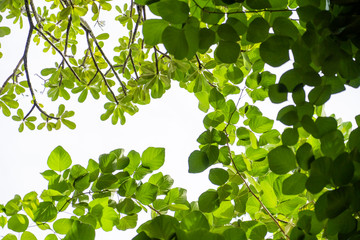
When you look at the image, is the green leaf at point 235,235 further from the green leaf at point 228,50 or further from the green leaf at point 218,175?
the green leaf at point 228,50

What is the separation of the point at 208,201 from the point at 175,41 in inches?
15.5

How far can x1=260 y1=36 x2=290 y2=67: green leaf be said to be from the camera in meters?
0.58

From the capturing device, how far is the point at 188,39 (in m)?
0.57

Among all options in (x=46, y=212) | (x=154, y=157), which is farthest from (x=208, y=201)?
(x=46, y=212)

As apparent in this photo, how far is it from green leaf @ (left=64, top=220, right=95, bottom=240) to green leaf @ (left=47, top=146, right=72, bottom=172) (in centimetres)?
23

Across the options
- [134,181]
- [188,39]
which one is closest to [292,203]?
[134,181]

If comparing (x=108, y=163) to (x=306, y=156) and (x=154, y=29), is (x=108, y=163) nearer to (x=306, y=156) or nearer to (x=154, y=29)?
(x=154, y=29)

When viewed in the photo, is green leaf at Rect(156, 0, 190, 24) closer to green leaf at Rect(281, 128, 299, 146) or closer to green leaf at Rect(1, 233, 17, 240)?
green leaf at Rect(281, 128, 299, 146)

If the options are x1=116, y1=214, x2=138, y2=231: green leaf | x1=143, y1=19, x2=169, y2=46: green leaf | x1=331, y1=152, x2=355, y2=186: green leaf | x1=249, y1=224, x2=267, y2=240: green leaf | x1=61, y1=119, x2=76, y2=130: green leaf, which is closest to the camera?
x1=331, y1=152, x2=355, y2=186: green leaf

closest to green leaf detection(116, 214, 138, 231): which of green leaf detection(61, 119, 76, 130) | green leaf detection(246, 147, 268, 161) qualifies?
green leaf detection(246, 147, 268, 161)

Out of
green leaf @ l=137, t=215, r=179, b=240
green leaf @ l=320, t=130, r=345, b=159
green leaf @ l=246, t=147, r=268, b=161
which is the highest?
green leaf @ l=246, t=147, r=268, b=161

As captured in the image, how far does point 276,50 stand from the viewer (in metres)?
0.58

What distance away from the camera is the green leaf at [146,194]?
750 mm

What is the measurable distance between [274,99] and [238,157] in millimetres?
309
